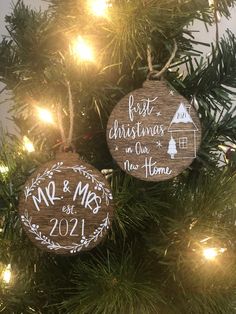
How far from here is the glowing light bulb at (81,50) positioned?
517 millimetres

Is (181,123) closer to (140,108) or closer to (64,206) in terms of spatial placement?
(140,108)

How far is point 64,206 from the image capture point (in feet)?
1.58

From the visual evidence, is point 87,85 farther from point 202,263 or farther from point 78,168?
point 202,263

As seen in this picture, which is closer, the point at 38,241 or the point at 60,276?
the point at 38,241

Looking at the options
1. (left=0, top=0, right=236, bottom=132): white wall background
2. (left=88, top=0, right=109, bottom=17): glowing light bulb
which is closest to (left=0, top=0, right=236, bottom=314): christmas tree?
(left=88, top=0, right=109, bottom=17): glowing light bulb

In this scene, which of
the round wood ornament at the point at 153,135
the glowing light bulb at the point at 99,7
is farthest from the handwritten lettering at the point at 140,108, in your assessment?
the glowing light bulb at the point at 99,7

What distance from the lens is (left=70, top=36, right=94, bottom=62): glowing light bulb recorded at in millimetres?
517

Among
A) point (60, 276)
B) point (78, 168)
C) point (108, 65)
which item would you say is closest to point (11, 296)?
point (60, 276)

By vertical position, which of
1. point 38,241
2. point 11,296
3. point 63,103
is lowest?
point 11,296

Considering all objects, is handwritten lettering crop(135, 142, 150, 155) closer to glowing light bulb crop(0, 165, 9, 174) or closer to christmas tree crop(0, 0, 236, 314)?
christmas tree crop(0, 0, 236, 314)

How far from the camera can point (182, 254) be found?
20.5 inches

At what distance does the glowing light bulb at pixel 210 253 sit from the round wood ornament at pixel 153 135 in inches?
3.7

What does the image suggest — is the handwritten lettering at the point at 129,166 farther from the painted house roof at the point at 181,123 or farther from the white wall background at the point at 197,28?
the white wall background at the point at 197,28

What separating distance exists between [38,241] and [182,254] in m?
0.16
